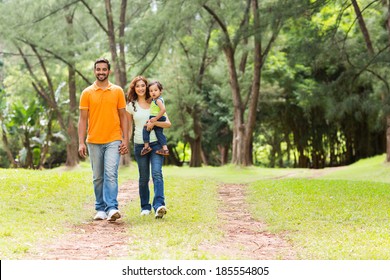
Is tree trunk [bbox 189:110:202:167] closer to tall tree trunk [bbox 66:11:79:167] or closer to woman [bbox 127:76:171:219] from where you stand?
tall tree trunk [bbox 66:11:79:167]

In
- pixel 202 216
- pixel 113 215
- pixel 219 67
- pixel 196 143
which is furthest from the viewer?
pixel 196 143

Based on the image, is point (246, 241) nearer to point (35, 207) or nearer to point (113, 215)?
point (113, 215)

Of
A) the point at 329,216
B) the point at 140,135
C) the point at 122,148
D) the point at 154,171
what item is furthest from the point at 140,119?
the point at 329,216

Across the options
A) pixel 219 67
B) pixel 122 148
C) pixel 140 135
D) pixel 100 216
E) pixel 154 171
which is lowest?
pixel 100 216

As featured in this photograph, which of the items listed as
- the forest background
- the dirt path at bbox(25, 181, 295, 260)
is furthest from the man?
the forest background

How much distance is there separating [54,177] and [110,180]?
20.5ft

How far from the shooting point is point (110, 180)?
862 cm

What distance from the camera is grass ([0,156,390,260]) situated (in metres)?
6.69

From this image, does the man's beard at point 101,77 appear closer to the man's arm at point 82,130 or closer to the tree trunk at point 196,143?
the man's arm at point 82,130

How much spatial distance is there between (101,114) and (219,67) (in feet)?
81.8

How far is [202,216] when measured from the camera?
9.52 metres

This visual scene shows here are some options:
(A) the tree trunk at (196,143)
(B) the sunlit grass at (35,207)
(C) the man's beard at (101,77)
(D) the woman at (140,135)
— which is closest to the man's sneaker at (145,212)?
(D) the woman at (140,135)

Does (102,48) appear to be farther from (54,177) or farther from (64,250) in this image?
(64,250)
